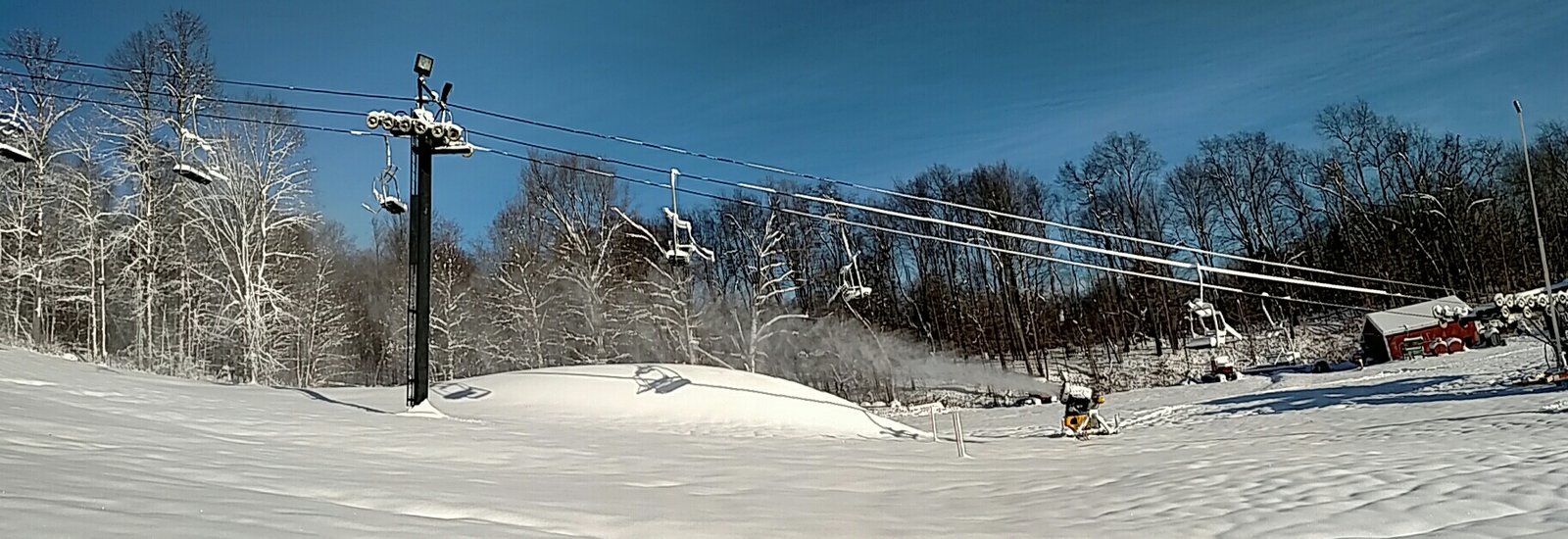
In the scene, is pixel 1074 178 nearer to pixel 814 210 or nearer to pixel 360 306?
pixel 814 210

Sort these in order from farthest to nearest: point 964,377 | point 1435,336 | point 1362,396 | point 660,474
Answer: point 964,377, point 1435,336, point 1362,396, point 660,474

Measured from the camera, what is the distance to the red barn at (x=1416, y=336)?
36.7 metres

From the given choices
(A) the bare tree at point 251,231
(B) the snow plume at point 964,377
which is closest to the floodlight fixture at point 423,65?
(A) the bare tree at point 251,231

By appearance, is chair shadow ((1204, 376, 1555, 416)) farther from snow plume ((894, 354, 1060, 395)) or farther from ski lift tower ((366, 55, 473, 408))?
ski lift tower ((366, 55, 473, 408))

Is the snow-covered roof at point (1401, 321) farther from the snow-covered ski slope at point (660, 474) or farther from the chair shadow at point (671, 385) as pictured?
the chair shadow at point (671, 385)

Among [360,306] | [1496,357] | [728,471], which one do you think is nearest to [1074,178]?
[1496,357]

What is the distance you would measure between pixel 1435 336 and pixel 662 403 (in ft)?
118

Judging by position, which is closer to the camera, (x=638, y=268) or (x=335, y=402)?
(x=335, y=402)

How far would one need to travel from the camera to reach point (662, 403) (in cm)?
1638

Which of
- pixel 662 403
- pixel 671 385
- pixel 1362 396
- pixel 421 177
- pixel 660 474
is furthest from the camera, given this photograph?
pixel 1362 396

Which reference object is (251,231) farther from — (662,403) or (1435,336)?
(1435,336)

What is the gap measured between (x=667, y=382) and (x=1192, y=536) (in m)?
12.6

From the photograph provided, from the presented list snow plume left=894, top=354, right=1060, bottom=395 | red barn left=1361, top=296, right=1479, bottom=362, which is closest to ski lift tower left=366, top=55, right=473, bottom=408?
snow plume left=894, top=354, right=1060, bottom=395

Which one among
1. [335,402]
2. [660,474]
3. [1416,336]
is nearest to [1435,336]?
[1416,336]
